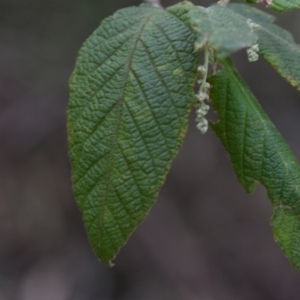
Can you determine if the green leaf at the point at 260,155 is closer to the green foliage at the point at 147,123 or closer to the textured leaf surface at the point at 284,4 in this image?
the green foliage at the point at 147,123

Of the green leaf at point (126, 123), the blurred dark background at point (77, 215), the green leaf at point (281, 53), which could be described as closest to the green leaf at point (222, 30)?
the green leaf at point (126, 123)

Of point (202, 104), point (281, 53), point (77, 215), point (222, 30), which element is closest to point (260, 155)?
point (202, 104)

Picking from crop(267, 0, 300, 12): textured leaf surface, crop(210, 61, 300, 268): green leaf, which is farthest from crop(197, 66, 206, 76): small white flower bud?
crop(267, 0, 300, 12): textured leaf surface

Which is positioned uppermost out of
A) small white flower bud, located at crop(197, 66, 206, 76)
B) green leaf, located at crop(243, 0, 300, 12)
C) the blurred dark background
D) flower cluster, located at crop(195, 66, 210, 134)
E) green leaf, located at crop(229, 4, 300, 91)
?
green leaf, located at crop(243, 0, 300, 12)

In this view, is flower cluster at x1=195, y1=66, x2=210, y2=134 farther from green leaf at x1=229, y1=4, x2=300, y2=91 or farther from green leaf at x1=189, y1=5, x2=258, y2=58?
green leaf at x1=229, y1=4, x2=300, y2=91

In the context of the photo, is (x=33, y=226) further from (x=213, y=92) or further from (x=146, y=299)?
(x=213, y=92)

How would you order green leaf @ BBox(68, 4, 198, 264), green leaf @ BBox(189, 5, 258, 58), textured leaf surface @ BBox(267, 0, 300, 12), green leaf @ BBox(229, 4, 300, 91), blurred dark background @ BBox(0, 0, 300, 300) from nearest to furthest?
green leaf @ BBox(189, 5, 258, 58) < green leaf @ BBox(68, 4, 198, 264) < textured leaf surface @ BBox(267, 0, 300, 12) < green leaf @ BBox(229, 4, 300, 91) < blurred dark background @ BBox(0, 0, 300, 300)

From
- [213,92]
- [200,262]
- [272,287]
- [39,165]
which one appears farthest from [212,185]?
[213,92]
